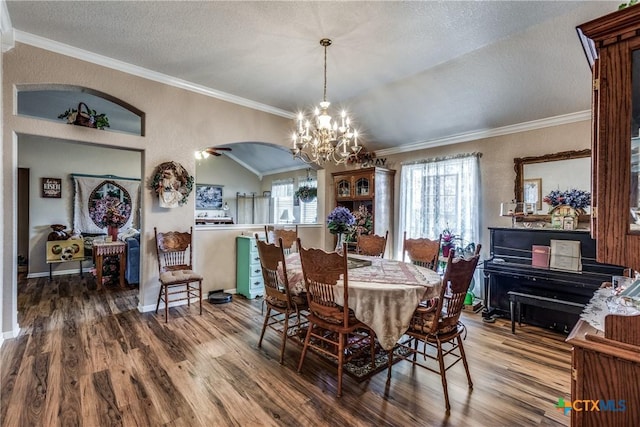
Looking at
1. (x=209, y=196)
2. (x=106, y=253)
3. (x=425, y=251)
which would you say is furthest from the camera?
(x=209, y=196)

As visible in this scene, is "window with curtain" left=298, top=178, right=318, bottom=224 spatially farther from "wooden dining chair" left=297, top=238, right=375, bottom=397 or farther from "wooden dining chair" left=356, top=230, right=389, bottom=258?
"wooden dining chair" left=297, top=238, right=375, bottom=397

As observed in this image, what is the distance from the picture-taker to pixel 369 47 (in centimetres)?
295

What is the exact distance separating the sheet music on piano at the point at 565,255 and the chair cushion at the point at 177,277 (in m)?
4.03

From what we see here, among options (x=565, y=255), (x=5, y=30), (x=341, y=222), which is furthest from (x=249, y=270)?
(x=565, y=255)

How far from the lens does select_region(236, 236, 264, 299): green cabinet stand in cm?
419

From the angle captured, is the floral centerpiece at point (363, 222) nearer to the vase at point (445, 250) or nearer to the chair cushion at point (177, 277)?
the vase at point (445, 250)

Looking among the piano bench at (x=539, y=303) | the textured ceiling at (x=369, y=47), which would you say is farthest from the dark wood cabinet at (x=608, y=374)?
the textured ceiling at (x=369, y=47)

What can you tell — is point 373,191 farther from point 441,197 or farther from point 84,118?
point 84,118

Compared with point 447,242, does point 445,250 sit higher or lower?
lower

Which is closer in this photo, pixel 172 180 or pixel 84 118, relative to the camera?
pixel 84 118

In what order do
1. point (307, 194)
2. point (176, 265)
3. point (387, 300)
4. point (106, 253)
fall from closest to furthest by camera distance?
1. point (387, 300)
2. point (176, 265)
3. point (106, 253)
4. point (307, 194)

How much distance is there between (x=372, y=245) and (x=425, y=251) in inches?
26.5

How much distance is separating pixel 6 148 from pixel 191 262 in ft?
6.79

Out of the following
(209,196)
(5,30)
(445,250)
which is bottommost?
(445,250)
